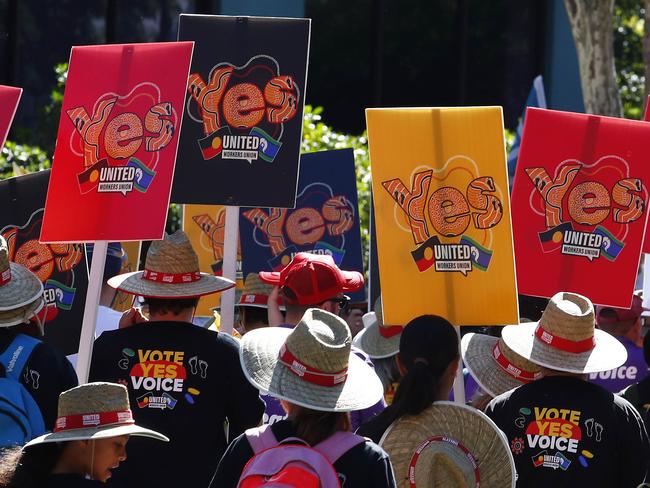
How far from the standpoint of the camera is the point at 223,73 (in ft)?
20.6

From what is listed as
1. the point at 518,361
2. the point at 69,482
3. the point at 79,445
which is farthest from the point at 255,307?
the point at 69,482

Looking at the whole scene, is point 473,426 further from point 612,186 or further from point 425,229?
point 612,186

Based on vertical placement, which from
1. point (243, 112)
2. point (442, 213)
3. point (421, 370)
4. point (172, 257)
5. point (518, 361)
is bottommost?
→ point (518, 361)

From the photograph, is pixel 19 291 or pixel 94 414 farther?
pixel 19 291

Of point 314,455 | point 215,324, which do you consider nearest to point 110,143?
point 215,324

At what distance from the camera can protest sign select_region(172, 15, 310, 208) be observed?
6.13 metres

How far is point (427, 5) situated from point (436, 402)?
12.2 meters

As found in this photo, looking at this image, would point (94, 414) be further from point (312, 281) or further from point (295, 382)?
point (312, 281)

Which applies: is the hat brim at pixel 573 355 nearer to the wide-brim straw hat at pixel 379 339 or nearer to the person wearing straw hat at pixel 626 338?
the wide-brim straw hat at pixel 379 339

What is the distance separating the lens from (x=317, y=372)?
3.65m

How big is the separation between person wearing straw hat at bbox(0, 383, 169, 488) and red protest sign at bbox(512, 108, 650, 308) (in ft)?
8.86

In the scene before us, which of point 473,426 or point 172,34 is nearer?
point 473,426

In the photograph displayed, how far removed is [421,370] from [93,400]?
106cm

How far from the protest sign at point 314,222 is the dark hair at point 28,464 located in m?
3.98
